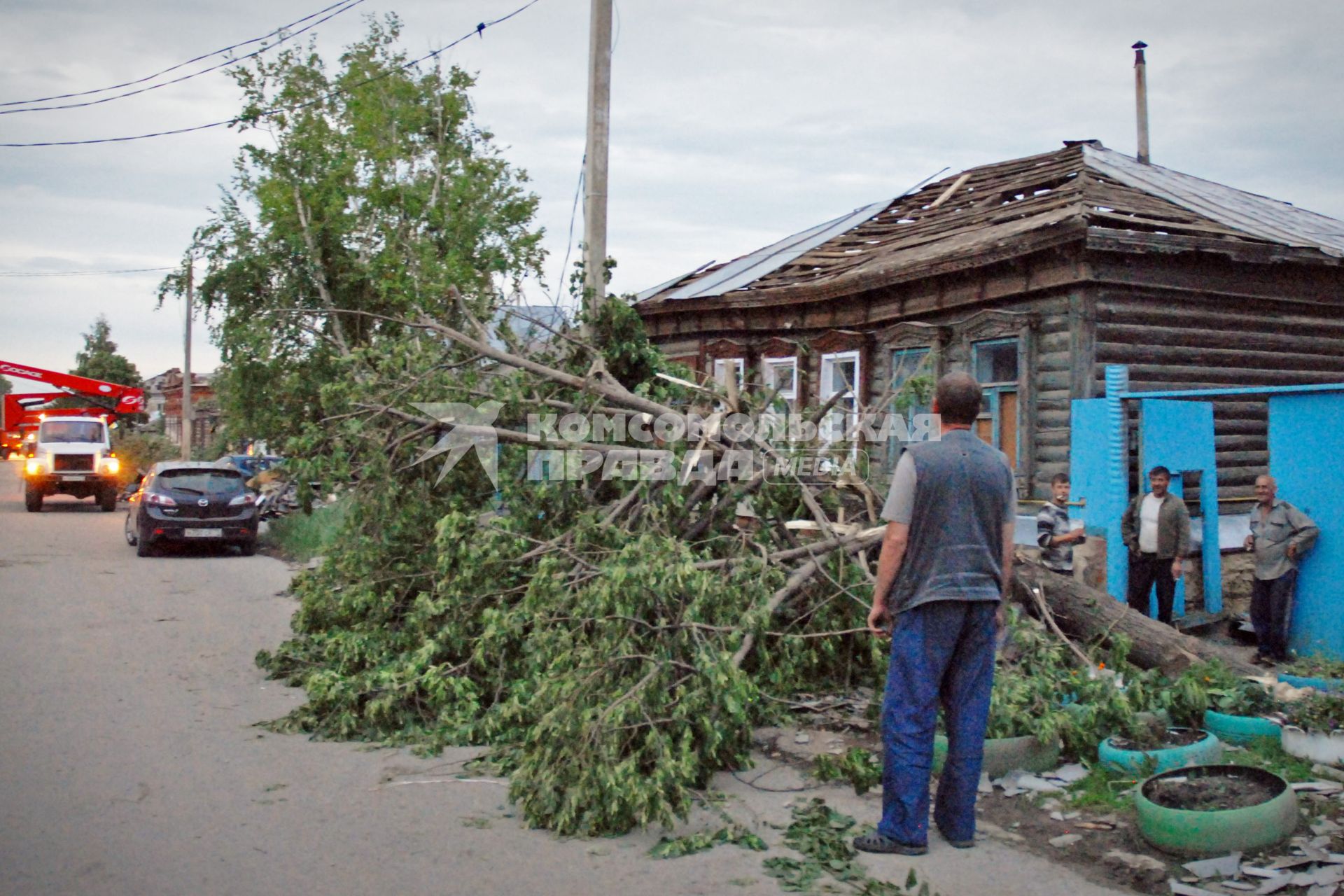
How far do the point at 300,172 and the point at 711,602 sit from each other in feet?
70.0

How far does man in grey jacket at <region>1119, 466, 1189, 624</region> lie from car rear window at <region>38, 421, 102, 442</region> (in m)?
25.6

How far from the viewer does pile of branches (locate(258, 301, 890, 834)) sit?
492cm

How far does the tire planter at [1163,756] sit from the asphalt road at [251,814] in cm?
109

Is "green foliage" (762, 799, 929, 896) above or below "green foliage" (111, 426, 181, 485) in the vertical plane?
below

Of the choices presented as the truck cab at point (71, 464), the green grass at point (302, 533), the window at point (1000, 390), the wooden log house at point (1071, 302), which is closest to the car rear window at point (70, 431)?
the truck cab at point (71, 464)

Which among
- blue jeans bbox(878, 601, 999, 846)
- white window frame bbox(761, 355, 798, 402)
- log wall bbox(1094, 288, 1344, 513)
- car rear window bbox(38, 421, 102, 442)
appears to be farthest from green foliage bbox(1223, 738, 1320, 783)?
car rear window bbox(38, 421, 102, 442)

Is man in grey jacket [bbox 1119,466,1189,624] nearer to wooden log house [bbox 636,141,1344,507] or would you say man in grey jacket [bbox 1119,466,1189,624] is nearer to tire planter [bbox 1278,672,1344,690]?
wooden log house [bbox 636,141,1344,507]

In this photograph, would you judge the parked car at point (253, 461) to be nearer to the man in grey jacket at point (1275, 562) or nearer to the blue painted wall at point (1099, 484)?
the blue painted wall at point (1099, 484)

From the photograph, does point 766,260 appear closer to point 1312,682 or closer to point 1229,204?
point 1229,204

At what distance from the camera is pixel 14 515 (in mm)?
23938

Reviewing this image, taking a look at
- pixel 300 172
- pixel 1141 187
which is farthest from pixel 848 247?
pixel 300 172

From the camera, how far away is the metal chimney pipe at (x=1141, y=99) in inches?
707

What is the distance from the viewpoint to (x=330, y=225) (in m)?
23.0

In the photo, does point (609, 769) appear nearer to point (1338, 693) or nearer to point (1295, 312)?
point (1338, 693)
